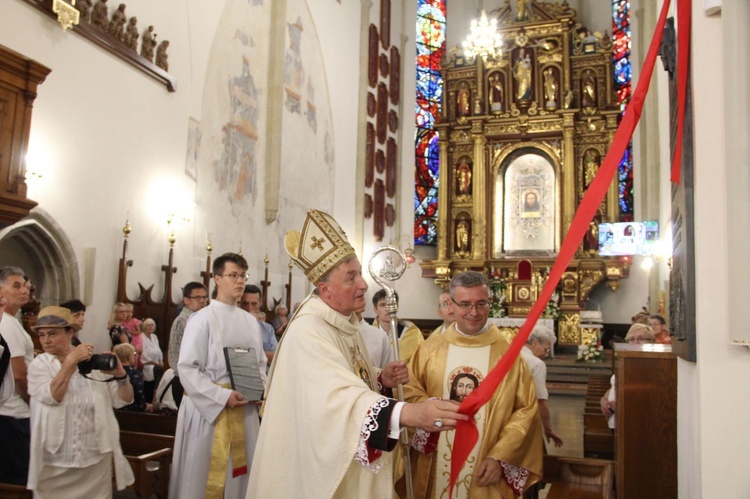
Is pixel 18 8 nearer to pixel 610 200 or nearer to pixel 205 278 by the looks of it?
pixel 205 278

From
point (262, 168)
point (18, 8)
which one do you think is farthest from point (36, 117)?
point (262, 168)

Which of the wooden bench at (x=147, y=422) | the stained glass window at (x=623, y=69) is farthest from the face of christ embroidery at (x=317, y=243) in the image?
the stained glass window at (x=623, y=69)

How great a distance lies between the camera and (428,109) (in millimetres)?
23266

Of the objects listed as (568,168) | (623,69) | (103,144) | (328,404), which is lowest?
(328,404)

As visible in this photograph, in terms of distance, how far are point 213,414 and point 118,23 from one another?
6.74 metres

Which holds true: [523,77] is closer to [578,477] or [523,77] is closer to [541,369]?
[541,369]

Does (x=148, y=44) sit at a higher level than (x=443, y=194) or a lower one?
lower

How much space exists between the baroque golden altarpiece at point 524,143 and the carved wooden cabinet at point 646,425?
16427 mm

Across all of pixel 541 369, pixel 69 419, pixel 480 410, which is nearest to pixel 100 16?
pixel 69 419

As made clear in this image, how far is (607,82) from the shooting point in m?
→ 20.7

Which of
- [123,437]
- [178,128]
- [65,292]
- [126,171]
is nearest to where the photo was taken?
[123,437]

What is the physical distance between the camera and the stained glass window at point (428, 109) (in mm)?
22797

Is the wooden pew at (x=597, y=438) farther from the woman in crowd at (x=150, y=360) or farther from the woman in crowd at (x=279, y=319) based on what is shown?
the woman in crowd at (x=279, y=319)

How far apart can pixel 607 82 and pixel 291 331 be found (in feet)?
65.4
